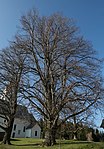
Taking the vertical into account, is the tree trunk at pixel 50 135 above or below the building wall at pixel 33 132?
below

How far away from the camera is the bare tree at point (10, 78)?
23083 mm

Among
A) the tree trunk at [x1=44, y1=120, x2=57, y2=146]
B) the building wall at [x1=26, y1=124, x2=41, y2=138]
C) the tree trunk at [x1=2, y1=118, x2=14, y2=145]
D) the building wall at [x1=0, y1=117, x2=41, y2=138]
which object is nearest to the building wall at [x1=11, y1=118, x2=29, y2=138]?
the building wall at [x1=0, y1=117, x2=41, y2=138]

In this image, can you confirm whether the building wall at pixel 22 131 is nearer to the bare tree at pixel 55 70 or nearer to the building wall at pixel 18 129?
the building wall at pixel 18 129

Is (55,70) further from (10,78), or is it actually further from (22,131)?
(22,131)

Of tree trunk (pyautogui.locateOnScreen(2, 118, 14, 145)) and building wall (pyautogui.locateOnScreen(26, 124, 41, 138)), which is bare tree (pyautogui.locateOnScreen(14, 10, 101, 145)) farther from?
building wall (pyautogui.locateOnScreen(26, 124, 41, 138))

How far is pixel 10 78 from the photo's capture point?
932 inches

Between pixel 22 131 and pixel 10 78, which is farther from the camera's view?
pixel 22 131

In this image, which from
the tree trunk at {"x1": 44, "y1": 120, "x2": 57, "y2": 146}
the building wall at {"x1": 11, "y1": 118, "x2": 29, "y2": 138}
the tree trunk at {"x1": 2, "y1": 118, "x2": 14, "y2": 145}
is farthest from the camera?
the building wall at {"x1": 11, "y1": 118, "x2": 29, "y2": 138}

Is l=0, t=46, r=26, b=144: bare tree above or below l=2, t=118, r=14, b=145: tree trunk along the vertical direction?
above

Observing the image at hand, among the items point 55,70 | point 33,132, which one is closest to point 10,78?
point 55,70

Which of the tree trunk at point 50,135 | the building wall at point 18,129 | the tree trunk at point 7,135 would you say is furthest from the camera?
the building wall at point 18,129

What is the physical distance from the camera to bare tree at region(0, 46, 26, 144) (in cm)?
2308

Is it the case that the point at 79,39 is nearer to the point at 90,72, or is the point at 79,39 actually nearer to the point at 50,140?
the point at 90,72

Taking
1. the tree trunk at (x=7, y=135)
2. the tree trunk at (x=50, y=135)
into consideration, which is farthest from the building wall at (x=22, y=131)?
the tree trunk at (x=50, y=135)
